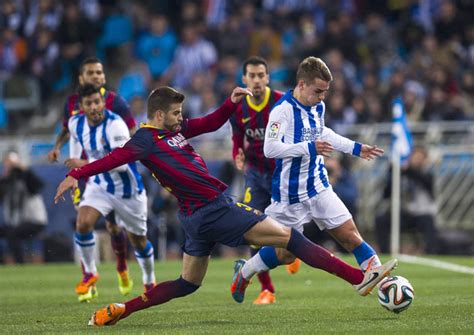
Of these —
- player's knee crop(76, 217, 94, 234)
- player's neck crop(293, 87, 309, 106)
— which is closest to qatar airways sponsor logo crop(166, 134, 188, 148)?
player's neck crop(293, 87, 309, 106)

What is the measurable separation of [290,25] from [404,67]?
2891 mm

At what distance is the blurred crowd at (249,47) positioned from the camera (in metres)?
22.5

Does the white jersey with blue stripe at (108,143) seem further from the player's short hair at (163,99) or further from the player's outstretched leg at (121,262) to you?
the player's short hair at (163,99)

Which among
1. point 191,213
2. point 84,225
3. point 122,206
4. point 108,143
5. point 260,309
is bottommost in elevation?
point 260,309

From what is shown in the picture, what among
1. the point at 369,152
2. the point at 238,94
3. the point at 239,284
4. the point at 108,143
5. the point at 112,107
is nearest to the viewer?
the point at 369,152

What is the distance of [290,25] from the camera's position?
24938mm

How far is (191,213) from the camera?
1002 cm

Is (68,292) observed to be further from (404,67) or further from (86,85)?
(404,67)

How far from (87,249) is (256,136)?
7.96ft

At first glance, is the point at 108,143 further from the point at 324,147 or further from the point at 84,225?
the point at 324,147

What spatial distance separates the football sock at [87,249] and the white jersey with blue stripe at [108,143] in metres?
0.65

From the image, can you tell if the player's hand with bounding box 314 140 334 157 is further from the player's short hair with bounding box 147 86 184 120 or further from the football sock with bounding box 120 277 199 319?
the football sock with bounding box 120 277 199 319

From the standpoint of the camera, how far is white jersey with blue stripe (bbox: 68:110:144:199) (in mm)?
12867

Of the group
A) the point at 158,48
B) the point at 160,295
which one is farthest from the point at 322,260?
the point at 158,48
